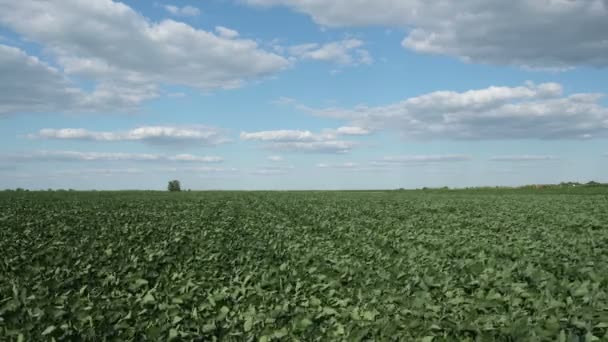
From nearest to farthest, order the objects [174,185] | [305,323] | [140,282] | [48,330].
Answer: [48,330], [305,323], [140,282], [174,185]

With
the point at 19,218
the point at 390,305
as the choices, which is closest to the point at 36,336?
the point at 390,305

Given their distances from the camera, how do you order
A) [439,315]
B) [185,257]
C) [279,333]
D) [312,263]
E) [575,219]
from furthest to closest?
[575,219] → [185,257] → [312,263] → [439,315] → [279,333]

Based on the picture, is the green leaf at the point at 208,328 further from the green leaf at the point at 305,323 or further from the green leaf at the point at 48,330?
the green leaf at the point at 48,330

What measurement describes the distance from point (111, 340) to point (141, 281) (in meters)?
2.34

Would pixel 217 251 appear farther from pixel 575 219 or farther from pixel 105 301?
pixel 575 219

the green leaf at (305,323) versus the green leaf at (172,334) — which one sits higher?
the green leaf at (305,323)

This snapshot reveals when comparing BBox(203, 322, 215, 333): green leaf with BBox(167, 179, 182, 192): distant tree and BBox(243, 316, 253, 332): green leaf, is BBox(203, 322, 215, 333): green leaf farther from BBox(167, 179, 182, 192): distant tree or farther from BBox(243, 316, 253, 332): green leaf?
BBox(167, 179, 182, 192): distant tree

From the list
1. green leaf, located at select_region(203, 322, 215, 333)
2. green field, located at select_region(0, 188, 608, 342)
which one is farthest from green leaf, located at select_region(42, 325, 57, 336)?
green leaf, located at select_region(203, 322, 215, 333)

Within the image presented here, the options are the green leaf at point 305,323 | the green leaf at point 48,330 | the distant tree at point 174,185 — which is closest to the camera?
the green leaf at point 48,330

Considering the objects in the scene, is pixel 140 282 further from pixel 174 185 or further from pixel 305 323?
pixel 174 185

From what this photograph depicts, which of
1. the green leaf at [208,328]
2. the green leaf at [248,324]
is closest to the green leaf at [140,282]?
the green leaf at [208,328]

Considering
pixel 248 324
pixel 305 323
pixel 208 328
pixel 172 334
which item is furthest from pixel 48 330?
pixel 305 323

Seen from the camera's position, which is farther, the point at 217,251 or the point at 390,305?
the point at 217,251

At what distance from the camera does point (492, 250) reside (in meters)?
11.5
